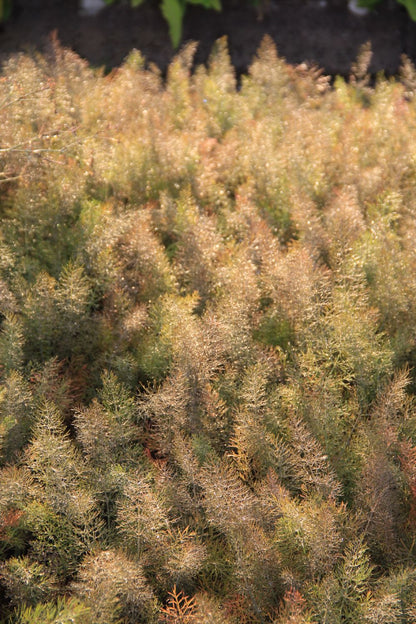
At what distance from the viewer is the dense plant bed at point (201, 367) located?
2004mm

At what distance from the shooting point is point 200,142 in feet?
11.8

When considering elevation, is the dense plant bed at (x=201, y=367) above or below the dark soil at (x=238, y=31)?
below

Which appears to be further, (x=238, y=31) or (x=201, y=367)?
(x=238, y=31)

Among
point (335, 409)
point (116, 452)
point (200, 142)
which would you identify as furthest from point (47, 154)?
point (335, 409)

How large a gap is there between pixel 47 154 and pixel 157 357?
133cm

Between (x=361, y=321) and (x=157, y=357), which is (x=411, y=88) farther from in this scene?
(x=157, y=357)

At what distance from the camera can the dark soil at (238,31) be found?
17.8ft

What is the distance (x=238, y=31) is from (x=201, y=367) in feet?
13.6

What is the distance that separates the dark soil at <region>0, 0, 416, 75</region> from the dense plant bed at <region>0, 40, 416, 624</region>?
1.85m

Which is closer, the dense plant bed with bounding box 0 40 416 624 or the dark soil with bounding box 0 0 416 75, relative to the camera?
the dense plant bed with bounding box 0 40 416 624

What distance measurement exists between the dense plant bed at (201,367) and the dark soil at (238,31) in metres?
1.85

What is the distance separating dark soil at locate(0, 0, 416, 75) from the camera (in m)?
5.42

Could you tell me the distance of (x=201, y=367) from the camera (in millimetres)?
2438

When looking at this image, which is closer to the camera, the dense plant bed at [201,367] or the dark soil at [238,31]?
the dense plant bed at [201,367]
